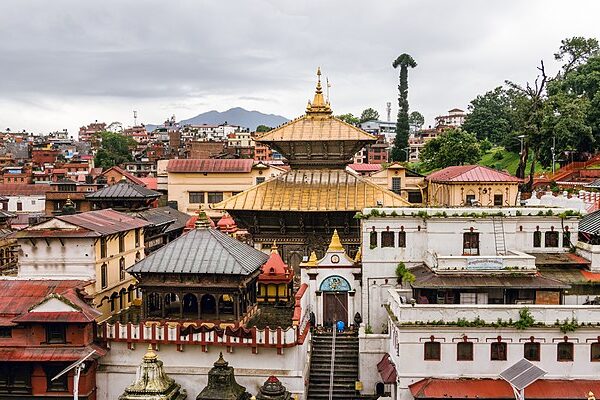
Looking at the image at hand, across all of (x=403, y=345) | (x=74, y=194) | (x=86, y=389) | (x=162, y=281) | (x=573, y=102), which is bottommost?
(x=86, y=389)

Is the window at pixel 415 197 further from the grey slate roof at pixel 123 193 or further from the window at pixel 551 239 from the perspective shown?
the window at pixel 551 239

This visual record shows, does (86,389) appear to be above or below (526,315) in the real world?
below

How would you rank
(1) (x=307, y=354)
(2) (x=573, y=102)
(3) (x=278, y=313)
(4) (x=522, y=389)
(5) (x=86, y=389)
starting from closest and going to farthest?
(4) (x=522, y=389)
(5) (x=86, y=389)
(1) (x=307, y=354)
(3) (x=278, y=313)
(2) (x=573, y=102)

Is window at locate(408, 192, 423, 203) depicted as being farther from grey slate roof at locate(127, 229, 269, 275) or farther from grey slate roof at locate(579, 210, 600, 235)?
grey slate roof at locate(127, 229, 269, 275)

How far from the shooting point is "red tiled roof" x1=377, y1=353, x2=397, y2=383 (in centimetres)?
2759

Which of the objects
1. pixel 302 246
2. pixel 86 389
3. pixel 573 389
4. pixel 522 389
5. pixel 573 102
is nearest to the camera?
pixel 522 389

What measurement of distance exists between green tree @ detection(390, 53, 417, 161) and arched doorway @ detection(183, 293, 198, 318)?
86.0 m

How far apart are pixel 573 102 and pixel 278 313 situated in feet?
150

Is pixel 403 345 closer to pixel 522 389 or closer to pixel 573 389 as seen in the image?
pixel 522 389

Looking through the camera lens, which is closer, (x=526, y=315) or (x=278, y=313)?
(x=526, y=315)

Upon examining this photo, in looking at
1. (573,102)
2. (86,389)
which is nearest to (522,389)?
(86,389)

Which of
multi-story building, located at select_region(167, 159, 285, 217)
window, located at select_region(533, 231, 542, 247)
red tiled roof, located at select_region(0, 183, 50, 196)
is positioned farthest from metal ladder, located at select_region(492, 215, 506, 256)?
red tiled roof, located at select_region(0, 183, 50, 196)

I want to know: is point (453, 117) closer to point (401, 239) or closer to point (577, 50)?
point (577, 50)

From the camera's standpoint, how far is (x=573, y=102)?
65812mm
